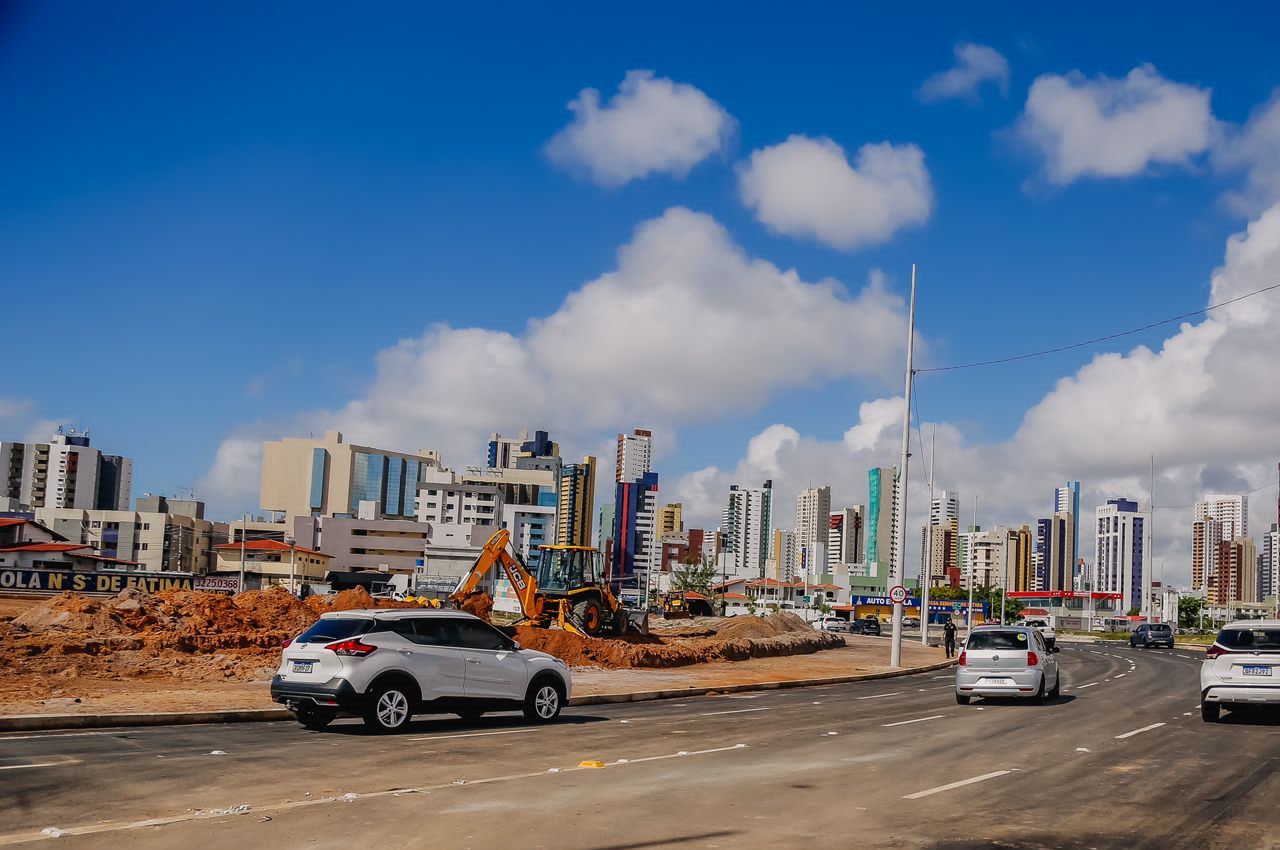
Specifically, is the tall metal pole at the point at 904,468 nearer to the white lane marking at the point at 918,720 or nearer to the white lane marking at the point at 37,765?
the white lane marking at the point at 918,720

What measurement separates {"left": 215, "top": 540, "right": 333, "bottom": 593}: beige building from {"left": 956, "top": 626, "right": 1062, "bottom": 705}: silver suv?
110m

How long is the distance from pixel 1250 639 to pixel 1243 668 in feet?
1.94

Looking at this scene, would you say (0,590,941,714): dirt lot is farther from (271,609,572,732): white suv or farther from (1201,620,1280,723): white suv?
(1201,620,1280,723): white suv

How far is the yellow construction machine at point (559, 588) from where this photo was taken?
38812 millimetres

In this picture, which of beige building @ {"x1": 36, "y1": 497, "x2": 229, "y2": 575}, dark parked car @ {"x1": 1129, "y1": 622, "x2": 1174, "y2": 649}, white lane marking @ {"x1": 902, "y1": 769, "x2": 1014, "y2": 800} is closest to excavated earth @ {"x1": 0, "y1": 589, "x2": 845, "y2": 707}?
white lane marking @ {"x1": 902, "y1": 769, "x2": 1014, "y2": 800}

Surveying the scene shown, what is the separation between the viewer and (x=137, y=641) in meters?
28.7

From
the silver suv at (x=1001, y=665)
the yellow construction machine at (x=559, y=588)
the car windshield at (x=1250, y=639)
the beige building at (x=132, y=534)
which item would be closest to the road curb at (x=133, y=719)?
the silver suv at (x=1001, y=665)

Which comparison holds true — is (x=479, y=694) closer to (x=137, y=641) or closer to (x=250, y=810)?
(x=250, y=810)

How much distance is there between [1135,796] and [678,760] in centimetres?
509

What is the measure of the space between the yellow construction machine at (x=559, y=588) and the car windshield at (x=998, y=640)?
16550mm

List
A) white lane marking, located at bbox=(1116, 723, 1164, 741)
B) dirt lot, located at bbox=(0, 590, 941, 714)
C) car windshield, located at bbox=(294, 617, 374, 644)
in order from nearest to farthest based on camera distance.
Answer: car windshield, located at bbox=(294, 617, 374, 644)
white lane marking, located at bbox=(1116, 723, 1164, 741)
dirt lot, located at bbox=(0, 590, 941, 714)

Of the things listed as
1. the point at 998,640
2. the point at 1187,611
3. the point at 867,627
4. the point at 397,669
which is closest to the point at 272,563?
the point at 867,627

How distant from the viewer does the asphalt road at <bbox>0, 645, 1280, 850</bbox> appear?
899 centimetres

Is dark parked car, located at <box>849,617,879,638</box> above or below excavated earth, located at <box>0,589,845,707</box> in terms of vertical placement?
below
